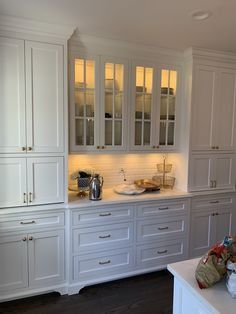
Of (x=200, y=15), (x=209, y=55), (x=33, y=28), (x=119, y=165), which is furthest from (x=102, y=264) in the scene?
(x=209, y=55)

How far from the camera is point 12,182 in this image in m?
2.28

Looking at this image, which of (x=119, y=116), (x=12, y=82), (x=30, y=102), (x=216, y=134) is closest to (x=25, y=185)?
(x=30, y=102)

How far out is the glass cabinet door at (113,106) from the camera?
271cm

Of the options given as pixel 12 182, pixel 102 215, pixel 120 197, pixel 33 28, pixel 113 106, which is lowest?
pixel 102 215

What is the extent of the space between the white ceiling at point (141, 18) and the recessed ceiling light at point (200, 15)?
35 mm

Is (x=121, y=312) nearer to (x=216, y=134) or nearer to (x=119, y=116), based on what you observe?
(x=119, y=116)

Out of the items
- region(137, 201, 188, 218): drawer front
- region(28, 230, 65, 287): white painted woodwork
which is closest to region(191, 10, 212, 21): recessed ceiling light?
region(137, 201, 188, 218): drawer front

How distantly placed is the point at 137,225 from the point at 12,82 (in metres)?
1.90

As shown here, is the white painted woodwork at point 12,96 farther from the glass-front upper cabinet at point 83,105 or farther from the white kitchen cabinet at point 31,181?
the glass-front upper cabinet at point 83,105

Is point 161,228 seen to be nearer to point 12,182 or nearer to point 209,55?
point 12,182

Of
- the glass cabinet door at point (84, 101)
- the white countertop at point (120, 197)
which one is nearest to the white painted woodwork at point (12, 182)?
the white countertop at point (120, 197)

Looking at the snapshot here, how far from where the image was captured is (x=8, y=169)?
2.26 metres

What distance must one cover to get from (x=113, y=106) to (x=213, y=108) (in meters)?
1.23

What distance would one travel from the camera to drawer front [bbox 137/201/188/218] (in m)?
2.75
